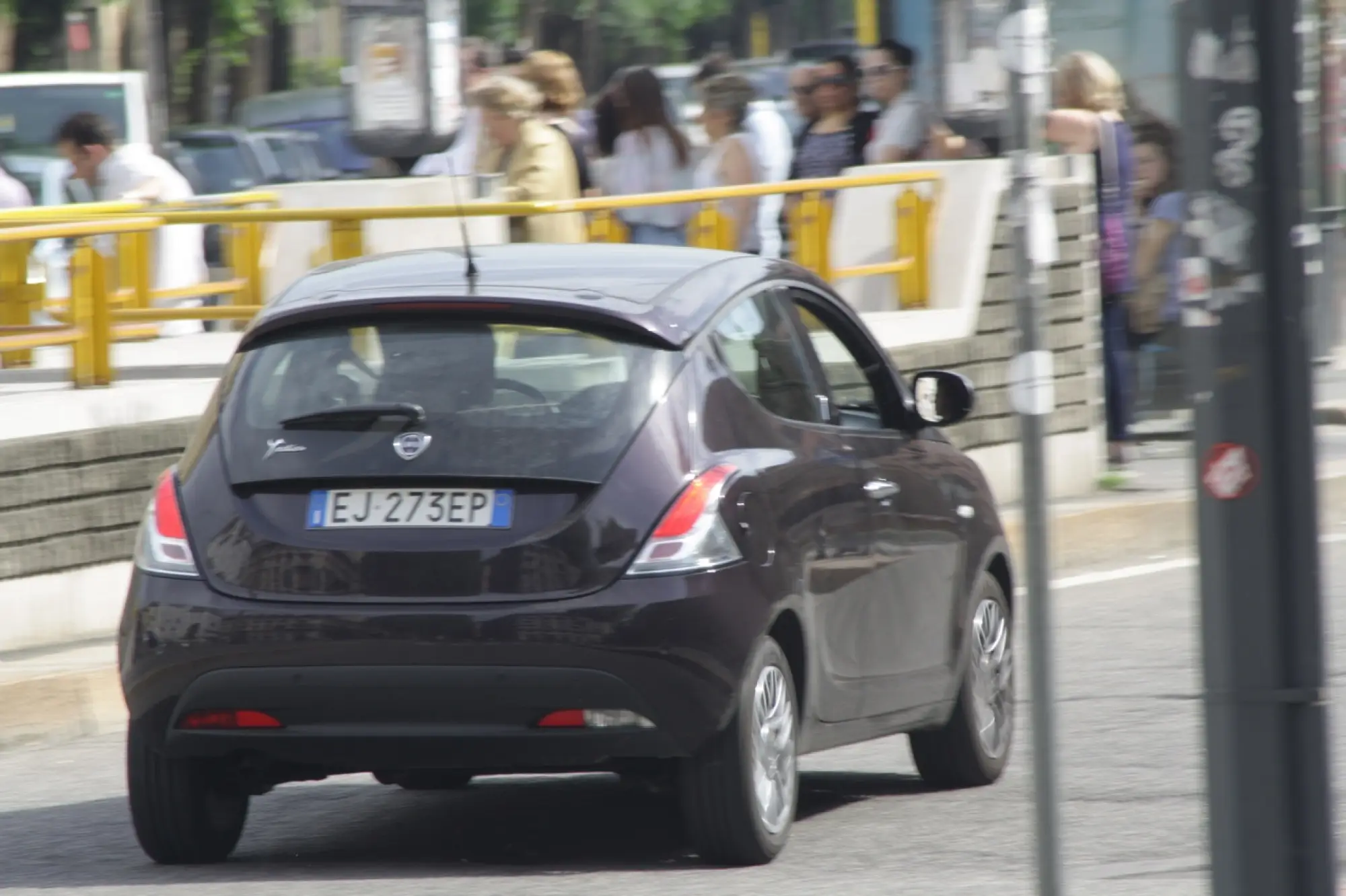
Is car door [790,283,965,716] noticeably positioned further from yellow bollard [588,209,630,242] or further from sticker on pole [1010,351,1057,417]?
yellow bollard [588,209,630,242]

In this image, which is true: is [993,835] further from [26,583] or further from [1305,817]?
[26,583]

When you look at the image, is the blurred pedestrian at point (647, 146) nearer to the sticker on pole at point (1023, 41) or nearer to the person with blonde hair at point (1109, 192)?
the person with blonde hair at point (1109, 192)

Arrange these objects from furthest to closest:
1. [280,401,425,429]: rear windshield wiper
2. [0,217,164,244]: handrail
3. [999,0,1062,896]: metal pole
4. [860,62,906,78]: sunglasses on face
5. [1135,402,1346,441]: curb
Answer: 1. [1135,402,1346,441]: curb
2. [860,62,906,78]: sunglasses on face
3. [0,217,164,244]: handrail
4. [280,401,425,429]: rear windshield wiper
5. [999,0,1062,896]: metal pole

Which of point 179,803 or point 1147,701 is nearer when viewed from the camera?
point 179,803

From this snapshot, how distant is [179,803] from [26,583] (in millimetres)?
3564

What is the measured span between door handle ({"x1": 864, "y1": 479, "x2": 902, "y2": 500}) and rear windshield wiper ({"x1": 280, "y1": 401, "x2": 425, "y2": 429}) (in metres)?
1.35

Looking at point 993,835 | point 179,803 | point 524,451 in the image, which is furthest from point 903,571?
point 179,803

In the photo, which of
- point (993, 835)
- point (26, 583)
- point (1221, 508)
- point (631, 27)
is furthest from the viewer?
point (631, 27)

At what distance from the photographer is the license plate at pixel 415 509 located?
669 centimetres

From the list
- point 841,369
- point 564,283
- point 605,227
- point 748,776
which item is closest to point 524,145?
point 605,227

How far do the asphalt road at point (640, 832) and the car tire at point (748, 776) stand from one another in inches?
3.1

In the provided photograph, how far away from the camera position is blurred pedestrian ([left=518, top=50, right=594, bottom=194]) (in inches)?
605

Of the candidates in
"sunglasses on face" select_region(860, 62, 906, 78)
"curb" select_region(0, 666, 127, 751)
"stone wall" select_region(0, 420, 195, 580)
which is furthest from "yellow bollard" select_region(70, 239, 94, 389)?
"sunglasses on face" select_region(860, 62, 906, 78)

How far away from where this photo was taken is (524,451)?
22.1 feet
